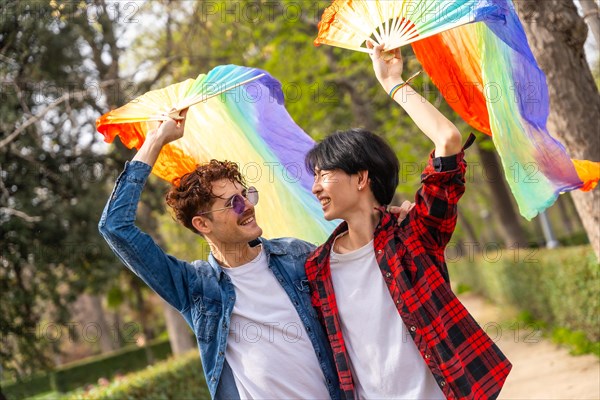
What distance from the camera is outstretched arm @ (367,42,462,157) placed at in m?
3.08

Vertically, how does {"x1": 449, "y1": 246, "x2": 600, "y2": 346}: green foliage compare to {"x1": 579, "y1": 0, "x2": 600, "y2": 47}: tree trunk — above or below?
below

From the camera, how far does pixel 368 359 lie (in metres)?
3.21

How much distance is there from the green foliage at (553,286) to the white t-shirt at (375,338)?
557 centimetres

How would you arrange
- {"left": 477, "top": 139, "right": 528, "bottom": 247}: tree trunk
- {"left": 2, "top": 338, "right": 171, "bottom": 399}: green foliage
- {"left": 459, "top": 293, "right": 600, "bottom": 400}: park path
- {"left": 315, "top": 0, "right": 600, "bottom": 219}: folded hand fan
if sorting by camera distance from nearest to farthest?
{"left": 315, "top": 0, "right": 600, "bottom": 219}: folded hand fan, {"left": 459, "top": 293, "right": 600, "bottom": 400}: park path, {"left": 477, "top": 139, "right": 528, "bottom": 247}: tree trunk, {"left": 2, "top": 338, "right": 171, "bottom": 399}: green foliage

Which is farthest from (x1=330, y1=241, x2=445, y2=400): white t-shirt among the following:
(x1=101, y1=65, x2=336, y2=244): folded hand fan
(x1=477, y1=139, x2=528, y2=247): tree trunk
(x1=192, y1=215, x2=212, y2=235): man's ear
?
(x1=477, y1=139, x2=528, y2=247): tree trunk

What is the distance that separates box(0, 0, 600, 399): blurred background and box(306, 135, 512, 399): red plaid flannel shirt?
3631mm

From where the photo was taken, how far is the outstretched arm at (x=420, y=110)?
3.08 meters

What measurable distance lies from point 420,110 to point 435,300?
810 mm

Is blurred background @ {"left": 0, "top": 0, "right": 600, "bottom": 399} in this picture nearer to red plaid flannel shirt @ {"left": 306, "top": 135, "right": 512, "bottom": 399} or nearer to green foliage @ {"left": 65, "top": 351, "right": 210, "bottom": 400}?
green foliage @ {"left": 65, "top": 351, "right": 210, "bottom": 400}

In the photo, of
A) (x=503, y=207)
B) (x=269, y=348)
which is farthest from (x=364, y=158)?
(x=503, y=207)

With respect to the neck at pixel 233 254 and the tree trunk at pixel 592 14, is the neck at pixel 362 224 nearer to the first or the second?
the neck at pixel 233 254

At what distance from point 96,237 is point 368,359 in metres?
10.8

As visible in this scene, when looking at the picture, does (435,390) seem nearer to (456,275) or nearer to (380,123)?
(380,123)

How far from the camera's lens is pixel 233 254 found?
372 centimetres
